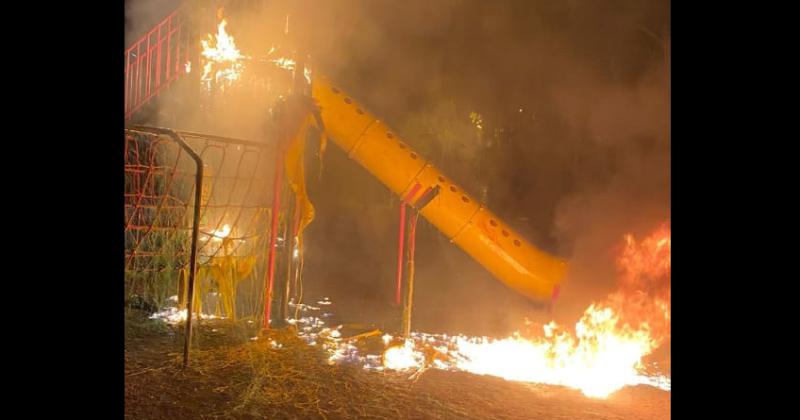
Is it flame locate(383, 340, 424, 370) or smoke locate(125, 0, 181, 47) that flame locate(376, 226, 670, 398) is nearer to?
flame locate(383, 340, 424, 370)

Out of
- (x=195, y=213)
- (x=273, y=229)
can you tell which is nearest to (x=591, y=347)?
(x=273, y=229)

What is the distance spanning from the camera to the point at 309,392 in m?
5.14

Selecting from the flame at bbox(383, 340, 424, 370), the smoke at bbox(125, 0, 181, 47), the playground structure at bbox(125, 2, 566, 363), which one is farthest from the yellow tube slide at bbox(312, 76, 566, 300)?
the smoke at bbox(125, 0, 181, 47)

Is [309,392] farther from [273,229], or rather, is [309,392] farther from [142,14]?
[142,14]

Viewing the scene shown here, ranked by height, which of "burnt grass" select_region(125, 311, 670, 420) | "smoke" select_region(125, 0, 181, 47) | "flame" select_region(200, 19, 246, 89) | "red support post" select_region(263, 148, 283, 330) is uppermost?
"smoke" select_region(125, 0, 181, 47)

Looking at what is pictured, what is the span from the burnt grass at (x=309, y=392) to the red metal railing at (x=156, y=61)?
19.0ft

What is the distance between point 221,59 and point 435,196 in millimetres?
5680

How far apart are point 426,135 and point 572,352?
1398 centimetres

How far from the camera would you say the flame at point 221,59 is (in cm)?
961

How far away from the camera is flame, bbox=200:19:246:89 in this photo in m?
9.61

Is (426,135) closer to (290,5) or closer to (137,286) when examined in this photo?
(290,5)

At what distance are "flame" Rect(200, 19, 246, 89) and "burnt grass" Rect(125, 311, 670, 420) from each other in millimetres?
5690

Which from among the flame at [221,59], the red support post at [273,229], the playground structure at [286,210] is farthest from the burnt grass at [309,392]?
the flame at [221,59]
